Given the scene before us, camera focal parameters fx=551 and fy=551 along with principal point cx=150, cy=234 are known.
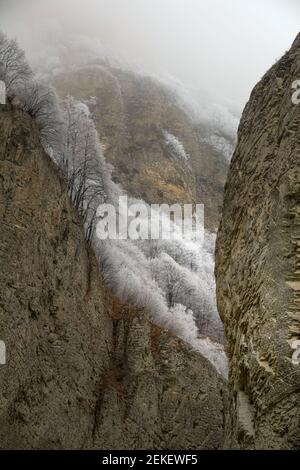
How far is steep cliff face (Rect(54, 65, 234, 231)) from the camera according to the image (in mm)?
54969

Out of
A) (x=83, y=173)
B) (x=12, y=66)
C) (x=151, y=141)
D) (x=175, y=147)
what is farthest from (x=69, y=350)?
(x=175, y=147)

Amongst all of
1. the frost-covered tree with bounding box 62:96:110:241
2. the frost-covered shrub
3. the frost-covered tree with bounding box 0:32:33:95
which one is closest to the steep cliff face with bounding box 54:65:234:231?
the frost-covered shrub

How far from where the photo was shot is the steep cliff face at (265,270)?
6191mm

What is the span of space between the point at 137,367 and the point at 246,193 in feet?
41.6

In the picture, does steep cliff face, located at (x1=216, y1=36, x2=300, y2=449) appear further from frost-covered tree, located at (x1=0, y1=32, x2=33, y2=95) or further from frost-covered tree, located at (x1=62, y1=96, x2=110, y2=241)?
frost-covered tree, located at (x1=62, y1=96, x2=110, y2=241)

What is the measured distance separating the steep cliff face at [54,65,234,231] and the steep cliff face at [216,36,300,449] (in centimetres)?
4319

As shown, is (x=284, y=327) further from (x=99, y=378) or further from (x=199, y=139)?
(x=199, y=139)

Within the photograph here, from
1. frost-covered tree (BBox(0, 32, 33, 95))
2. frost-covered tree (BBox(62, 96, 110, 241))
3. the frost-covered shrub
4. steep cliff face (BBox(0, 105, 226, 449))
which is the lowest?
steep cliff face (BBox(0, 105, 226, 449))

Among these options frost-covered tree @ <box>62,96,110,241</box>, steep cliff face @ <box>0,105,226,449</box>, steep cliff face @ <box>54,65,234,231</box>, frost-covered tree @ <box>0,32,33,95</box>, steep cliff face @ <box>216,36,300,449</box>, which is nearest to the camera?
steep cliff face @ <box>216,36,300,449</box>

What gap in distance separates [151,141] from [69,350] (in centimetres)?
4518

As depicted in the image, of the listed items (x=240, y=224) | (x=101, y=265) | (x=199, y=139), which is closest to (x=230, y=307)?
(x=240, y=224)

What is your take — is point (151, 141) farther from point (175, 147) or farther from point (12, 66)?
point (12, 66)

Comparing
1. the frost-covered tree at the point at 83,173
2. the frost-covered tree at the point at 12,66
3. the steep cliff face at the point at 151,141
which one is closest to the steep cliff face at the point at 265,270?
the frost-covered tree at the point at 12,66

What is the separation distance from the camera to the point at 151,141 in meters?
60.0
